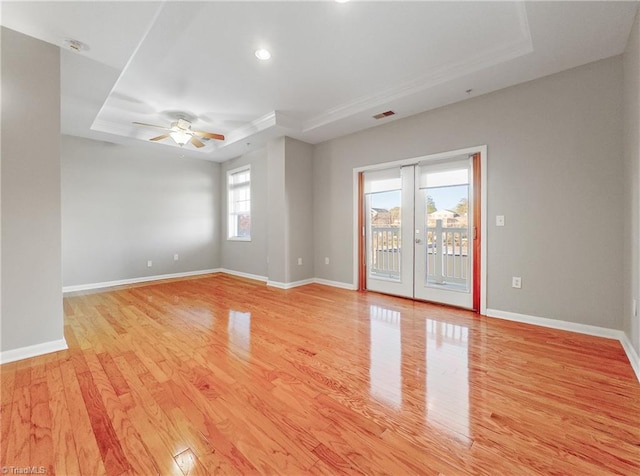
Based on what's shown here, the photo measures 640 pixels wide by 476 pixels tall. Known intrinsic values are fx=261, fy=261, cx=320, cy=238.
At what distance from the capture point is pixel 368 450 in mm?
1227

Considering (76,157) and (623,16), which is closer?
(623,16)

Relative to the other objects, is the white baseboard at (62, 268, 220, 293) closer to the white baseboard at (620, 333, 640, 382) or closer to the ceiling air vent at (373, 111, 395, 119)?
the ceiling air vent at (373, 111, 395, 119)

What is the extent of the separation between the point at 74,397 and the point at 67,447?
515 millimetres

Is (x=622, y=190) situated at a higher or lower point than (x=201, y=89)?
lower

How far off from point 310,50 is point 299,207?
2677 millimetres

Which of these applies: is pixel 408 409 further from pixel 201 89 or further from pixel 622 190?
pixel 201 89

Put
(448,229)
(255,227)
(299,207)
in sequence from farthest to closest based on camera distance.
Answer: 1. (255,227)
2. (299,207)
3. (448,229)

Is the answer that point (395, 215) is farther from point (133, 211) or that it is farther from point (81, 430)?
point (133, 211)

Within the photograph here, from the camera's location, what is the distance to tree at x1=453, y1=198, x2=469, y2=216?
132 inches

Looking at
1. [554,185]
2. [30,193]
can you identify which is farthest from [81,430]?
[554,185]

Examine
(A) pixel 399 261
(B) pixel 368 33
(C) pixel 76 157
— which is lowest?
(A) pixel 399 261

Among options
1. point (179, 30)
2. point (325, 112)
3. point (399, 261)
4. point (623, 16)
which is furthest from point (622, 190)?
point (179, 30)

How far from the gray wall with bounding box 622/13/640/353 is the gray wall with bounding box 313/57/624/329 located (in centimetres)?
13

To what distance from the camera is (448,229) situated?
3.53 metres
